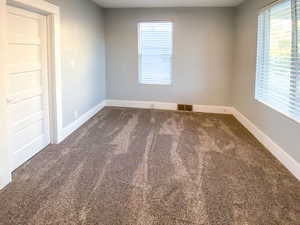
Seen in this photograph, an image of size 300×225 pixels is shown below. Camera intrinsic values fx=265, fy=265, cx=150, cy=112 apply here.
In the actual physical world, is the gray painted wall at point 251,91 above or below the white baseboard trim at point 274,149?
above

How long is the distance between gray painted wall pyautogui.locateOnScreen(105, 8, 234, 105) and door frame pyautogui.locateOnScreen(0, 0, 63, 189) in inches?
107

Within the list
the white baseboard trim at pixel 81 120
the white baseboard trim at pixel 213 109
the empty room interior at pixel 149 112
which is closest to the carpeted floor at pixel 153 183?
the empty room interior at pixel 149 112

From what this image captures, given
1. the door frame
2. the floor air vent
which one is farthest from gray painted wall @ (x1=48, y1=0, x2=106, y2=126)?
the floor air vent

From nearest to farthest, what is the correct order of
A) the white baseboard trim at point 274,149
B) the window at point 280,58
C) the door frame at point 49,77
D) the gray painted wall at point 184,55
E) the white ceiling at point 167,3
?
the door frame at point 49,77 < the white baseboard trim at point 274,149 < the window at point 280,58 < the white ceiling at point 167,3 < the gray painted wall at point 184,55

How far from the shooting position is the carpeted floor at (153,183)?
2.30 metres

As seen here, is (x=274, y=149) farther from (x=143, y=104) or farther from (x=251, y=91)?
(x=143, y=104)

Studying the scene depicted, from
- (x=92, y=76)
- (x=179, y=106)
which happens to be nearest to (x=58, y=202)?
(x=92, y=76)

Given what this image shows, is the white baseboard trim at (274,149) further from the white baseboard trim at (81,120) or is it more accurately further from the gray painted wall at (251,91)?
the white baseboard trim at (81,120)

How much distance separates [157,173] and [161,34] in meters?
4.15

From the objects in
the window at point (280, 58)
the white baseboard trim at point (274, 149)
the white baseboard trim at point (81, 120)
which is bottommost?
the white baseboard trim at point (274, 149)

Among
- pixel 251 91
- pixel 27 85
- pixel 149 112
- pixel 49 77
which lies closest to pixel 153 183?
pixel 27 85

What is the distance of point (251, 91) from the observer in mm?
4887

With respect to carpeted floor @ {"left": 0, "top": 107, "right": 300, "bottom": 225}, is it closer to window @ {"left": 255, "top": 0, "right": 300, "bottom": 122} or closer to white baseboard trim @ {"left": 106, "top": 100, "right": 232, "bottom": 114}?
window @ {"left": 255, "top": 0, "right": 300, "bottom": 122}

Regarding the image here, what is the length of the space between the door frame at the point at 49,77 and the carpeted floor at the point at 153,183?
9.3 inches
